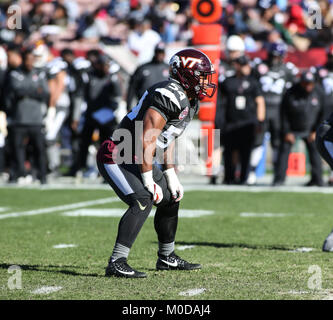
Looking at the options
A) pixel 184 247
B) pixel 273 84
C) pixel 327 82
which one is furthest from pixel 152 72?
pixel 184 247

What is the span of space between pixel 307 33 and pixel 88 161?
607 centimetres

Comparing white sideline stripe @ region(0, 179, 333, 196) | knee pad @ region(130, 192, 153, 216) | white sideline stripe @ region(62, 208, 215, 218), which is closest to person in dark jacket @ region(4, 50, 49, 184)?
white sideline stripe @ region(0, 179, 333, 196)

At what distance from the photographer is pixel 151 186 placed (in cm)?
570

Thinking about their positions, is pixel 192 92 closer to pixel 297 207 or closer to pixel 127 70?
pixel 297 207

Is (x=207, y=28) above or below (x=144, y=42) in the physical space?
below

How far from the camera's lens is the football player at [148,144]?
568 centimetres

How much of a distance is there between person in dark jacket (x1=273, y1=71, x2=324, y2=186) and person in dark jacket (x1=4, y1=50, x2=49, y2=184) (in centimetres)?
393

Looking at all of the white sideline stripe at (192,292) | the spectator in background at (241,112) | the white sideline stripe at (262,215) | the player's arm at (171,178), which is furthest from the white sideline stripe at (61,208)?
the white sideline stripe at (192,292)

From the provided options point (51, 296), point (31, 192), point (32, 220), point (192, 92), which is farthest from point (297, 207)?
point (51, 296)

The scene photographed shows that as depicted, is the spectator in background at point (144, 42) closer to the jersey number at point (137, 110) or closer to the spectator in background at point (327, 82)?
the spectator in background at point (327, 82)

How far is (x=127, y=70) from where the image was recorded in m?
17.8

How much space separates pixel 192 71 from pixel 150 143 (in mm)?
651

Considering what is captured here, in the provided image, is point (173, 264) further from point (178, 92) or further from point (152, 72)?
point (152, 72)

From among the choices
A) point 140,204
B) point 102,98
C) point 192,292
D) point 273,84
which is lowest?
point 192,292
